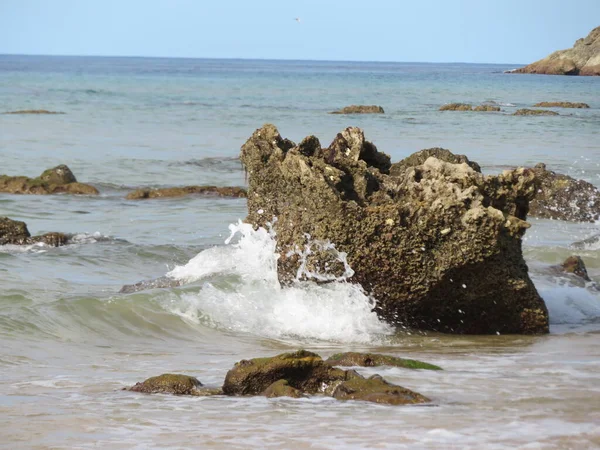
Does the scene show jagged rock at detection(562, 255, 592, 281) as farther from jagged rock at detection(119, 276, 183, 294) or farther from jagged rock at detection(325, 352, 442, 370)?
jagged rock at detection(325, 352, 442, 370)

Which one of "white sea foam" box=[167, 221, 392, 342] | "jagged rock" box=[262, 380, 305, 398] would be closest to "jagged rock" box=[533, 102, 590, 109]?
"white sea foam" box=[167, 221, 392, 342]

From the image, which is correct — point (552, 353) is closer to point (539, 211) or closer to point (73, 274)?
point (73, 274)

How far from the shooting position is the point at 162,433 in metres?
4.52

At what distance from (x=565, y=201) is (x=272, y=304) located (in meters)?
7.69

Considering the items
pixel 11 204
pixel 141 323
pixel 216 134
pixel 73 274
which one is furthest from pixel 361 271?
pixel 216 134

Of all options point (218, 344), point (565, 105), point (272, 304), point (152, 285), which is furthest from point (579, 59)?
point (218, 344)

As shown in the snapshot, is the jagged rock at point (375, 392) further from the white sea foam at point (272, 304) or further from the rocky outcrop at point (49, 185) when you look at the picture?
the rocky outcrop at point (49, 185)

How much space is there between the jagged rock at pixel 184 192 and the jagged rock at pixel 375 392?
11866mm

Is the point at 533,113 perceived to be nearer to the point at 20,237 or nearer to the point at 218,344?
the point at 20,237

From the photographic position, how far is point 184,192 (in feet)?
56.5

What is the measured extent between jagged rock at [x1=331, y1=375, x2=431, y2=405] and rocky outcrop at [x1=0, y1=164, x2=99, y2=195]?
12858 millimetres

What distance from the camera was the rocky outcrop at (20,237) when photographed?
11.6m

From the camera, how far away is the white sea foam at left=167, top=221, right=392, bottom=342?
290 inches

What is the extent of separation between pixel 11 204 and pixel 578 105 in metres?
37.5
